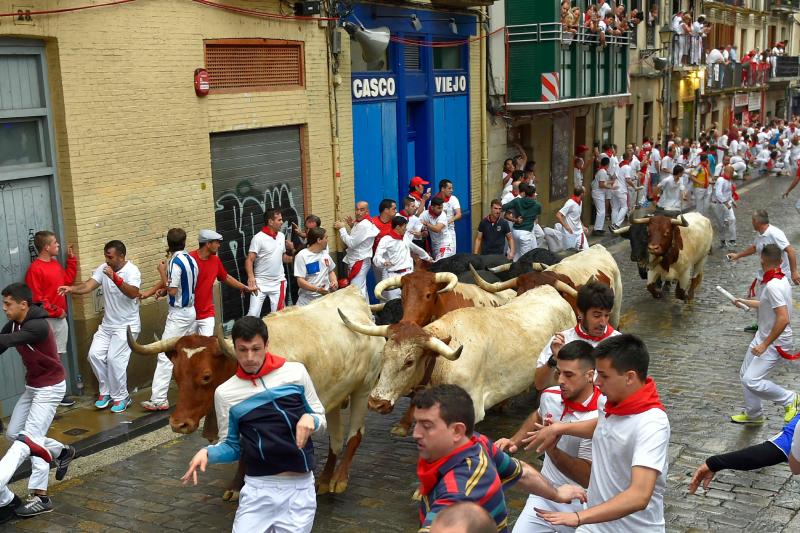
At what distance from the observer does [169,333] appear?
35.1ft

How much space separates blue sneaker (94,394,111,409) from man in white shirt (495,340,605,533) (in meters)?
6.16

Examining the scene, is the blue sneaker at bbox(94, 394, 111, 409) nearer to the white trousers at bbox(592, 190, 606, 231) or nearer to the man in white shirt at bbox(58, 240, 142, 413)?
the man in white shirt at bbox(58, 240, 142, 413)

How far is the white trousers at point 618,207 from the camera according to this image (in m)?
24.0

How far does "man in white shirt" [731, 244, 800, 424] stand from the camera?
927 cm

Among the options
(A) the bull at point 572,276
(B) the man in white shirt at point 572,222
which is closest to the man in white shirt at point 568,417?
(A) the bull at point 572,276

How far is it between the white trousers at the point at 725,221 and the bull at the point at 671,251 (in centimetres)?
560

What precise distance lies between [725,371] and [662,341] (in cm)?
157

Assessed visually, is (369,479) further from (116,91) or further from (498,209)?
(498,209)

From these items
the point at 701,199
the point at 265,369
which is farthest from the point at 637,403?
the point at 701,199

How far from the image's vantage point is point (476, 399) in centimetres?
841

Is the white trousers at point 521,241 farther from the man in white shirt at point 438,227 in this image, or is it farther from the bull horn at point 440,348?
the bull horn at point 440,348

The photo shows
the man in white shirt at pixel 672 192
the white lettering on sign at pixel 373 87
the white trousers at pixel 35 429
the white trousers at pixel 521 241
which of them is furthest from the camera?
the man in white shirt at pixel 672 192

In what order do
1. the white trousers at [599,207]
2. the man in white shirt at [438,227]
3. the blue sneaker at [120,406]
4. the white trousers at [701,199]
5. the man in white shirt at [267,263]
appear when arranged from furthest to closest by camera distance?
the white trousers at [599,207], the white trousers at [701,199], the man in white shirt at [438,227], the man in white shirt at [267,263], the blue sneaker at [120,406]

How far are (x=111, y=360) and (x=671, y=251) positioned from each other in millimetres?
8955
